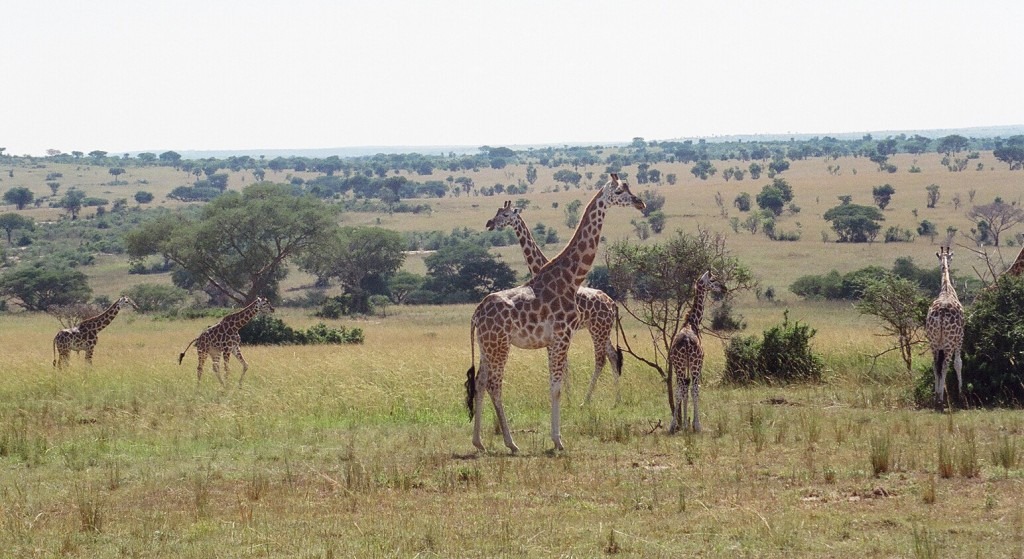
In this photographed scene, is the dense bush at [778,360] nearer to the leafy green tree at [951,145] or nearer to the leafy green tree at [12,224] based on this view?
the leafy green tree at [12,224]

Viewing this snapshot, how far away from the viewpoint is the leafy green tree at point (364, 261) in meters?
53.0

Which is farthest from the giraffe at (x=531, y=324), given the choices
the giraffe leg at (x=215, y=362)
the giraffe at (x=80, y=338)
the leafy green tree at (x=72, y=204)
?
the leafy green tree at (x=72, y=204)

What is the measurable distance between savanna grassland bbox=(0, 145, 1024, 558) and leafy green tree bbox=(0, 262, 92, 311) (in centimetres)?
2974

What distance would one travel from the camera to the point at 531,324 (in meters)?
13.4

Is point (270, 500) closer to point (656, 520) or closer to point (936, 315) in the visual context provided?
point (656, 520)

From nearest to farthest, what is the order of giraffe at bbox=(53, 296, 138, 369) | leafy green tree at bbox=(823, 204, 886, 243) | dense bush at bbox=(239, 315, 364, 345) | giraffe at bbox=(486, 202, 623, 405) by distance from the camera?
giraffe at bbox=(486, 202, 623, 405) < giraffe at bbox=(53, 296, 138, 369) < dense bush at bbox=(239, 315, 364, 345) < leafy green tree at bbox=(823, 204, 886, 243)

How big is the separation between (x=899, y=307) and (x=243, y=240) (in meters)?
33.5

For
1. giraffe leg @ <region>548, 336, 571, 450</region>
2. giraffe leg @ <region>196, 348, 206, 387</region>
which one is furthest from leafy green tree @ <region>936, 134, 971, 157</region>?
giraffe leg @ <region>548, 336, 571, 450</region>

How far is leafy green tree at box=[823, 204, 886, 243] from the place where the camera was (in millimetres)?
61469

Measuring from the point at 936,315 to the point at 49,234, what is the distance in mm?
78704

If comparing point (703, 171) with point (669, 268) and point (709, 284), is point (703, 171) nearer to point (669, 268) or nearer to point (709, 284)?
point (669, 268)

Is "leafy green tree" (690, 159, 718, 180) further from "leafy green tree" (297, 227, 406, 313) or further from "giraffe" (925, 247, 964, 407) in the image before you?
"giraffe" (925, 247, 964, 407)

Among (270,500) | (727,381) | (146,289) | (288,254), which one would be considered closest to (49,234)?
(146,289)

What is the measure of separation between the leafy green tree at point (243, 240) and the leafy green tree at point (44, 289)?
4120 mm
